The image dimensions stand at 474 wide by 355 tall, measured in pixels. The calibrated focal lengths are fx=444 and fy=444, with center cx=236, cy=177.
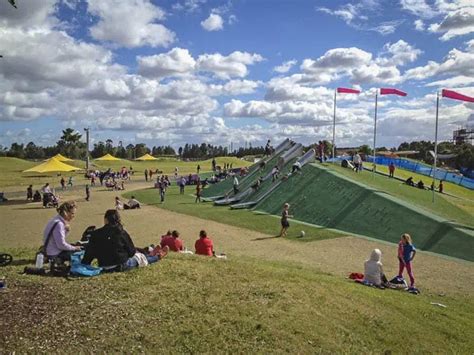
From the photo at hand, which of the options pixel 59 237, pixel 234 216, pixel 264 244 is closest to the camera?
pixel 59 237

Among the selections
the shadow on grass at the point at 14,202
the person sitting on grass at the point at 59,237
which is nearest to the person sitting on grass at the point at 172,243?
the person sitting on grass at the point at 59,237

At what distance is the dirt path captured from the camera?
13.7 meters

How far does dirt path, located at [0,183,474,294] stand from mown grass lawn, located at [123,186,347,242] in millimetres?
827

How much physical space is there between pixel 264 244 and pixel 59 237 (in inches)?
420

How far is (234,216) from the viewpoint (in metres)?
25.4

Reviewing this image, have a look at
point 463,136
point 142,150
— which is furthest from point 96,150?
point 463,136

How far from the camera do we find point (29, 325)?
20.4ft

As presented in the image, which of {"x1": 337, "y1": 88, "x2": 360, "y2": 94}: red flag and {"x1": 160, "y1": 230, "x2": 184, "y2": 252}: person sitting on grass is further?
{"x1": 337, "y1": 88, "x2": 360, "y2": 94}: red flag

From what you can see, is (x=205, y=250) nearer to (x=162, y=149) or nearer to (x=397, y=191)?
(x=397, y=191)

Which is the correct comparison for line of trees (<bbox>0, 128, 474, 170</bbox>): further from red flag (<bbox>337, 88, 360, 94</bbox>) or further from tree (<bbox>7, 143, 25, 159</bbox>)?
red flag (<bbox>337, 88, 360, 94</bbox>)

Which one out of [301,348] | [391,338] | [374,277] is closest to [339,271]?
[374,277]

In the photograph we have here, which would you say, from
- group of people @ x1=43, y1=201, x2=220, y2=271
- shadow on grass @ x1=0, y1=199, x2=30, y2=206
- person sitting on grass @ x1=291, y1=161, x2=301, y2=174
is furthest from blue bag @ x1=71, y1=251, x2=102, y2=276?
shadow on grass @ x1=0, y1=199, x2=30, y2=206

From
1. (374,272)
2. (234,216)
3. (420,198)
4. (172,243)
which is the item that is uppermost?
(420,198)

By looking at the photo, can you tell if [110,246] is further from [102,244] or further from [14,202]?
[14,202]
